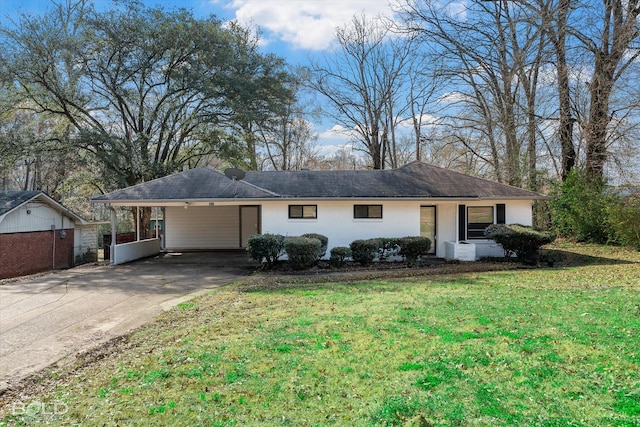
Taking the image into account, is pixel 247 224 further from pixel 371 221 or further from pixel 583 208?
pixel 583 208

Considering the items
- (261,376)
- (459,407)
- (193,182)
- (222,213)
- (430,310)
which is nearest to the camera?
(459,407)

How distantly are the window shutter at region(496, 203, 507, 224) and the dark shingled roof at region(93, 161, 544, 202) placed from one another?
514 mm

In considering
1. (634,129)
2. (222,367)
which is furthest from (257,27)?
(222,367)

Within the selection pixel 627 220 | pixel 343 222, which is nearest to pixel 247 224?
pixel 343 222

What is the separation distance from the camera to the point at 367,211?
1477cm

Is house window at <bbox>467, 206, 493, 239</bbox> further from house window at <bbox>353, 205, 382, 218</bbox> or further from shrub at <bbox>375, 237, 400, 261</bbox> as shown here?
house window at <bbox>353, 205, 382, 218</bbox>

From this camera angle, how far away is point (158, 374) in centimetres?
423

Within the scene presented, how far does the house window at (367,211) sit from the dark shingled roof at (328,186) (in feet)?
1.66

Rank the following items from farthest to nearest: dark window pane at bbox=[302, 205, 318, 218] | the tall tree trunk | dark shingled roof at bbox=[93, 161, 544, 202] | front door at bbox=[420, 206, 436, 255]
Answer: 1. the tall tree trunk
2. front door at bbox=[420, 206, 436, 255]
3. dark window pane at bbox=[302, 205, 318, 218]
4. dark shingled roof at bbox=[93, 161, 544, 202]

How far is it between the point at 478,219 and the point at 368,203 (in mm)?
4484

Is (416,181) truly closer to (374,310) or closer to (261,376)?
(374,310)

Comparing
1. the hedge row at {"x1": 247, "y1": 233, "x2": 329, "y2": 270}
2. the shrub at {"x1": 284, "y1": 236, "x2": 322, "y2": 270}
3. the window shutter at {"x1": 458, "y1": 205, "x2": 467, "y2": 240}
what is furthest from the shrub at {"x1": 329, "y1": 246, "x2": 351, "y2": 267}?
the window shutter at {"x1": 458, "y1": 205, "x2": 467, "y2": 240}

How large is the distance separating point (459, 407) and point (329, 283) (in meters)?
7.14

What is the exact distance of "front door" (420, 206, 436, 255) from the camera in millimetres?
15438
